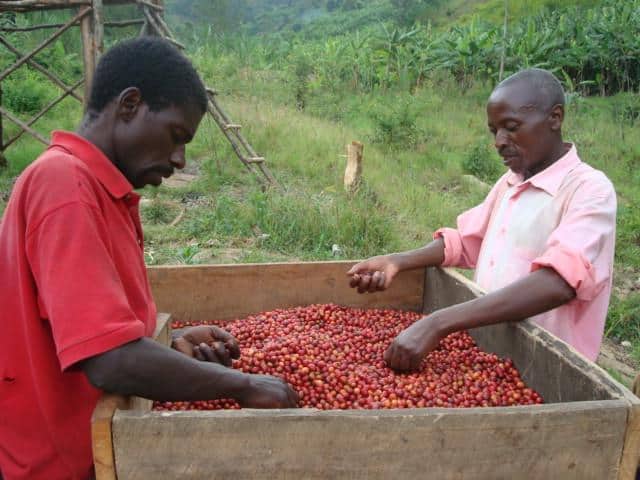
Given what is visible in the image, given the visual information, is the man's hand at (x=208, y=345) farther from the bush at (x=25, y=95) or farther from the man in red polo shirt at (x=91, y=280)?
the bush at (x=25, y=95)

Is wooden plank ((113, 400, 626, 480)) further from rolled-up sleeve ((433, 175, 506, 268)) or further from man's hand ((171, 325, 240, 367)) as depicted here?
rolled-up sleeve ((433, 175, 506, 268))

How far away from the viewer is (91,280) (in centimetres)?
121

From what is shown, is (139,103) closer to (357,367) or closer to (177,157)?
(177,157)

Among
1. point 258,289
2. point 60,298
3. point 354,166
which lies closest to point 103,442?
point 60,298

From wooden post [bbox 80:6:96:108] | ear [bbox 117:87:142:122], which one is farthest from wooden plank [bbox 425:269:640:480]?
wooden post [bbox 80:6:96:108]

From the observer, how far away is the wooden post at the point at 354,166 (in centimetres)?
729

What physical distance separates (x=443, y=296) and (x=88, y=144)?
67.0 inches

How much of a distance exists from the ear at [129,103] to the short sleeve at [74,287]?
31 centimetres

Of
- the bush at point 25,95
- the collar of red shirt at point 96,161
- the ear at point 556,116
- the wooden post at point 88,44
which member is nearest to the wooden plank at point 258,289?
the ear at point 556,116

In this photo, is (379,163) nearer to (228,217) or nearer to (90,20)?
(228,217)

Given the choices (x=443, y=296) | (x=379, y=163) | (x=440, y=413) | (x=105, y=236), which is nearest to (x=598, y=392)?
(x=440, y=413)

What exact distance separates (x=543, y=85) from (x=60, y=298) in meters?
1.85

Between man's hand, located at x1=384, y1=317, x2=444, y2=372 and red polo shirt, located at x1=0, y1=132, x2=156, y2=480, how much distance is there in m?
0.88

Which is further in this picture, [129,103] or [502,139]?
[502,139]
